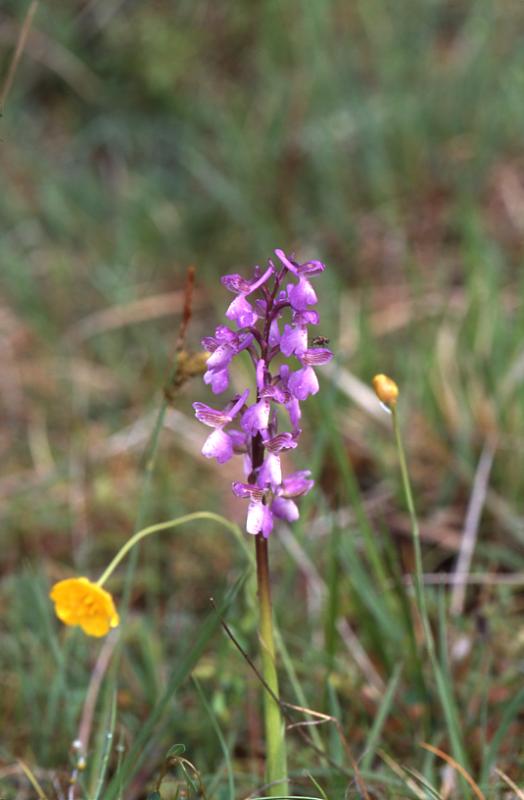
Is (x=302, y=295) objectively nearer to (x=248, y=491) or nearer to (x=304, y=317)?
(x=304, y=317)


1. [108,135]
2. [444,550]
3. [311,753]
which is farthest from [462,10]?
[311,753]

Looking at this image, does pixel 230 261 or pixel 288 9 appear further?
pixel 288 9

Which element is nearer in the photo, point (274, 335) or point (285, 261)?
point (285, 261)

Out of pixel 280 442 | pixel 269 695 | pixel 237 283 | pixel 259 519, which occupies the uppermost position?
pixel 237 283

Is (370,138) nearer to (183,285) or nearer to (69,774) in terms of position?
(183,285)

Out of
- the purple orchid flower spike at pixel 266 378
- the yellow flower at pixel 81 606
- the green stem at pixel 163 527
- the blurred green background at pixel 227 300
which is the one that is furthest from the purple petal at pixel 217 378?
the blurred green background at pixel 227 300

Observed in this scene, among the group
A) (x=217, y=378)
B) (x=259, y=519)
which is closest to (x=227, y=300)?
(x=217, y=378)

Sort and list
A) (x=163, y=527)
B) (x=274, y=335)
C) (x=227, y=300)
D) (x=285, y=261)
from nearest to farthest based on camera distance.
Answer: (x=285, y=261), (x=274, y=335), (x=163, y=527), (x=227, y=300)
